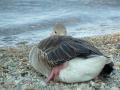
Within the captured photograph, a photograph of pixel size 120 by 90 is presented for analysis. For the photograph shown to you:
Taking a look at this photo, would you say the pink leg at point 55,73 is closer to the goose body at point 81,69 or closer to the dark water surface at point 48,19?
the goose body at point 81,69

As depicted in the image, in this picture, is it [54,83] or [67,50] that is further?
[54,83]

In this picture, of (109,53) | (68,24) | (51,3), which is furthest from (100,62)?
(51,3)

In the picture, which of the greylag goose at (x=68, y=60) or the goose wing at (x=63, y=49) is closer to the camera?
the greylag goose at (x=68, y=60)

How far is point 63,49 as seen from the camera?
404 cm

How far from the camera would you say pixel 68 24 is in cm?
1667

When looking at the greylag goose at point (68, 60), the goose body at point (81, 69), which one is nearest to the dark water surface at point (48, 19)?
the greylag goose at point (68, 60)

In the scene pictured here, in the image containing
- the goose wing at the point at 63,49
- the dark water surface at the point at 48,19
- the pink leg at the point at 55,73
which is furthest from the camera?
the dark water surface at the point at 48,19

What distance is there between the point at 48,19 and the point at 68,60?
1374 cm

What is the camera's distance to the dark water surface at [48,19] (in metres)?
13.1

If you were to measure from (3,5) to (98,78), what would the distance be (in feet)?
65.5

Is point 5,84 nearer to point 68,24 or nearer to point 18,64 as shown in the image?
point 18,64

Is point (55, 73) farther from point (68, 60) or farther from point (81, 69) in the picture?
point (81, 69)

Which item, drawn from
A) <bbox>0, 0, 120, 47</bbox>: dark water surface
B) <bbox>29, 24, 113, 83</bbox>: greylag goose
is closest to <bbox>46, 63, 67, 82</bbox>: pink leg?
<bbox>29, 24, 113, 83</bbox>: greylag goose

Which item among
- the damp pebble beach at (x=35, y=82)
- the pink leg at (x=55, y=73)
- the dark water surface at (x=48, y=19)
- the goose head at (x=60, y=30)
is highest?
the goose head at (x=60, y=30)
